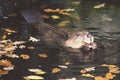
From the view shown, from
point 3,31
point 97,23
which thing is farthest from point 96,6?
point 3,31

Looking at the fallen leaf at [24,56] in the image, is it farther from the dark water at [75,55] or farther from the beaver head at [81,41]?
the beaver head at [81,41]

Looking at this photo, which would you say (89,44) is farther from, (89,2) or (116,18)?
(89,2)

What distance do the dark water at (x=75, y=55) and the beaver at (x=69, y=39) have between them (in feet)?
0.66

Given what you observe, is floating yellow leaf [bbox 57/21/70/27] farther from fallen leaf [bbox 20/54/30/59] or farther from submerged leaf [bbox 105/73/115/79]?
submerged leaf [bbox 105/73/115/79]

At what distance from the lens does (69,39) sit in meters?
8.04

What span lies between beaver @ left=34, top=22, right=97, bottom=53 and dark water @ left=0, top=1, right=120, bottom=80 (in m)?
0.20

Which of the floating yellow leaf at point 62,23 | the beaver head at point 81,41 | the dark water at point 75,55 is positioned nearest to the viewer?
the dark water at point 75,55

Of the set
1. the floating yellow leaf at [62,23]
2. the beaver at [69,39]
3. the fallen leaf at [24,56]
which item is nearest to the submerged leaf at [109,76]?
the beaver at [69,39]

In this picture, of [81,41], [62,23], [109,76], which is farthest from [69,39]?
[109,76]

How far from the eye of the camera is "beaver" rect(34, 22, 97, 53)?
776 centimetres

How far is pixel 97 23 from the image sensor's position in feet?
30.0

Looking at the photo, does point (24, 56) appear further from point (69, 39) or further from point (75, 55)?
point (69, 39)

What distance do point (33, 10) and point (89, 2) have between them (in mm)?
2077

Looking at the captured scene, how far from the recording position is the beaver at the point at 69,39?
7.76 meters
